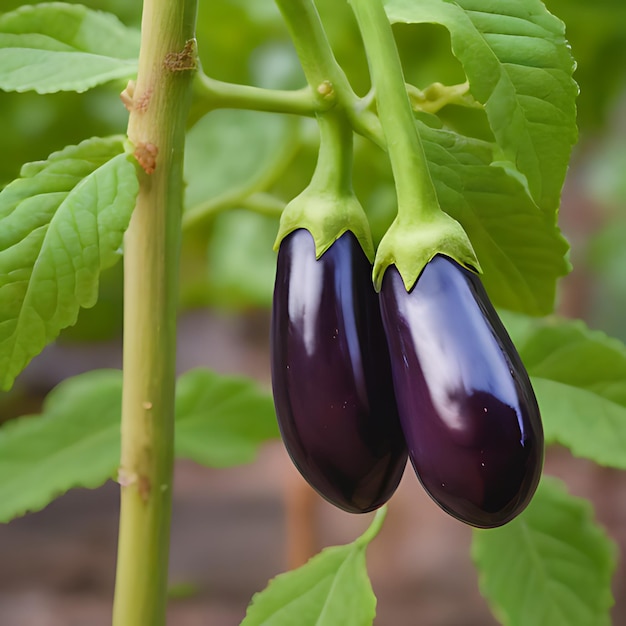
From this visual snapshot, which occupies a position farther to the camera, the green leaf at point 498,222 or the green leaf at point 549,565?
the green leaf at point 549,565

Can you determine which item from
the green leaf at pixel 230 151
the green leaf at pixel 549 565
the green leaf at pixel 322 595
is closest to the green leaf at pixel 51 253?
the green leaf at pixel 322 595

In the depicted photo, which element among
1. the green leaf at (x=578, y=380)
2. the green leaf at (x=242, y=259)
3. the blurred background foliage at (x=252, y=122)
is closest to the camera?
the green leaf at (x=578, y=380)

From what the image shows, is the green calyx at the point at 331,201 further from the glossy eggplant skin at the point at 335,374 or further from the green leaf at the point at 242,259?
the green leaf at the point at 242,259

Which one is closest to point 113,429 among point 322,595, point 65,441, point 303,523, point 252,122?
point 65,441

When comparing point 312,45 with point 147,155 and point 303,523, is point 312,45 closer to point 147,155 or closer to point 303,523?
point 147,155

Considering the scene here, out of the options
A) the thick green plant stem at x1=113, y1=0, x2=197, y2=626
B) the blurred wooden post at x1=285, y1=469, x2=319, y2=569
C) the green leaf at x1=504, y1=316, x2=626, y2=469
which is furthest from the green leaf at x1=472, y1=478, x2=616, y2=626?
the blurred wooden post at x1=285, y1=469, x2=319, y2=569

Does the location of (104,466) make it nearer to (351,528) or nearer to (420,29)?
(420,29)
